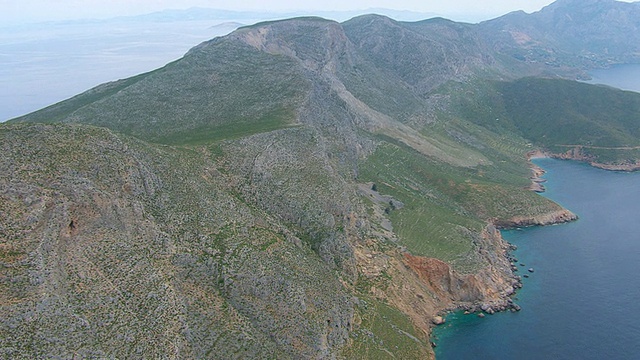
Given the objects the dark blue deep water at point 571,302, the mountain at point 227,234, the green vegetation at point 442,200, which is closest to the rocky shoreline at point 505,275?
the mountain at point 227,234

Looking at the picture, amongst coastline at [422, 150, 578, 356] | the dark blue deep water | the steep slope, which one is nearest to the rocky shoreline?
coastline at [422, 150, 578, 356]

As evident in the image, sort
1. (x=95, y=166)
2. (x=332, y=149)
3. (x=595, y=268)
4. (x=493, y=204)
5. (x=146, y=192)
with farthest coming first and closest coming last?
(x=493, y=204) < (x=332, y=149) < (x=595, y=268) < (x=146, y=192) < (x=95, y=166)

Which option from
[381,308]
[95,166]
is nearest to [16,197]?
[95,166]

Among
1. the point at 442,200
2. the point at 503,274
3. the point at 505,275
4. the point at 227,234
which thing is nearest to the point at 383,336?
the point at 227,234

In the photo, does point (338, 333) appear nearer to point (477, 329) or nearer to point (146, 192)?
point (477, 329)

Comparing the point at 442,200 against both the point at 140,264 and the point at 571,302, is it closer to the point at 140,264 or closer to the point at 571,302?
the point at 571,302

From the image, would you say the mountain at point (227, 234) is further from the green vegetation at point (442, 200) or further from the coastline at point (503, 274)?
the green vegetation at point (442, 200)
